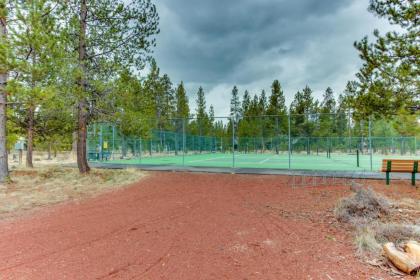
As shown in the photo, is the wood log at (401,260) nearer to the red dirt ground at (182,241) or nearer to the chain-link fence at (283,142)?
the red dirt ground at (182,241)

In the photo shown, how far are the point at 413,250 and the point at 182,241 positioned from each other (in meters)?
2.71

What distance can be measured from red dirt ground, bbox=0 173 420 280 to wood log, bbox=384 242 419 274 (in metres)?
0.26

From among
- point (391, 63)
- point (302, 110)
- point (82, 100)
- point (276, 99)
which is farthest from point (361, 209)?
point (276, 99)

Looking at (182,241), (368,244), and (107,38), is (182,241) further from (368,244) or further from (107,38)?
(107,38)

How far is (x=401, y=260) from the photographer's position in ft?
9.23

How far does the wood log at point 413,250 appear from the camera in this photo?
2.83 metres

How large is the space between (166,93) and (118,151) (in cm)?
1495

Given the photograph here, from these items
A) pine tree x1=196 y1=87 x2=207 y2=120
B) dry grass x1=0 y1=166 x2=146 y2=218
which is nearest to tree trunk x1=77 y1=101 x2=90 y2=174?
dry grass x1=0 y1=166 x2=146 y2=218

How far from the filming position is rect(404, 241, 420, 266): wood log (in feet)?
9.29

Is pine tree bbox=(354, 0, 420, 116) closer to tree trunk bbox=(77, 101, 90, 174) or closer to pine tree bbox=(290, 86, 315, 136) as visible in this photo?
tree trunk bbox=(77, 101, 90, 174)

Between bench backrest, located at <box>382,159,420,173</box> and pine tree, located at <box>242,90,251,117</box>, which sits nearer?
bench backrest, located at <box>382,159,420,173</box>

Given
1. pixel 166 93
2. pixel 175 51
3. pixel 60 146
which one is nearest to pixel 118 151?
pixel 60 146

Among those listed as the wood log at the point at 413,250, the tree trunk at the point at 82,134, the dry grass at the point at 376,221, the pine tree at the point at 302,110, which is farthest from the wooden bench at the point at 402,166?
the pine tree at the point at 302,110

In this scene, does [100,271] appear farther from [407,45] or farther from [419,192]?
[419,192]
